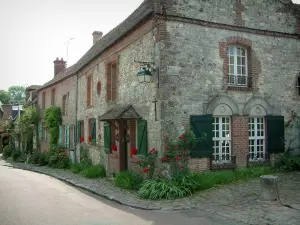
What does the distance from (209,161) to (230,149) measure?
110cm

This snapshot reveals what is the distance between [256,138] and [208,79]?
10.0 feet

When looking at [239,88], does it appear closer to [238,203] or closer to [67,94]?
[238,203]

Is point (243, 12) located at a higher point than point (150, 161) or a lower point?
higher

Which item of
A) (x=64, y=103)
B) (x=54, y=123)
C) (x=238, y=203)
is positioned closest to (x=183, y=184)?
(x=238, y=203)

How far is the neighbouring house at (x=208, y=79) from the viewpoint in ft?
32.9

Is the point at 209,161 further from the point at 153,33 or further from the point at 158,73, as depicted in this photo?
the point at 153,33

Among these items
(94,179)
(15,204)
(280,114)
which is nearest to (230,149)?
(280,114)

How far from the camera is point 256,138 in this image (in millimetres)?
11438

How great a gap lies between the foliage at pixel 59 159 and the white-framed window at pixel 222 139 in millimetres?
11195

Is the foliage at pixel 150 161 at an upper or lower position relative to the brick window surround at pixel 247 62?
lower

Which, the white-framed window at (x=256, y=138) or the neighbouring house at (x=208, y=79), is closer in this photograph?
the neighbouring house at (x=208, y=79)

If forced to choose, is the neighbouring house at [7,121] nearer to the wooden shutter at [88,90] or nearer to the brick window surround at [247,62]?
the wooden shutter at [88,90]

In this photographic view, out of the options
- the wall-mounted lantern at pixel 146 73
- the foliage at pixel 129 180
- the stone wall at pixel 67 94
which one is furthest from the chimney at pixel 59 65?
the wall-mounted lantern at pixel 146 73

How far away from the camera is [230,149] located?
1093cm
